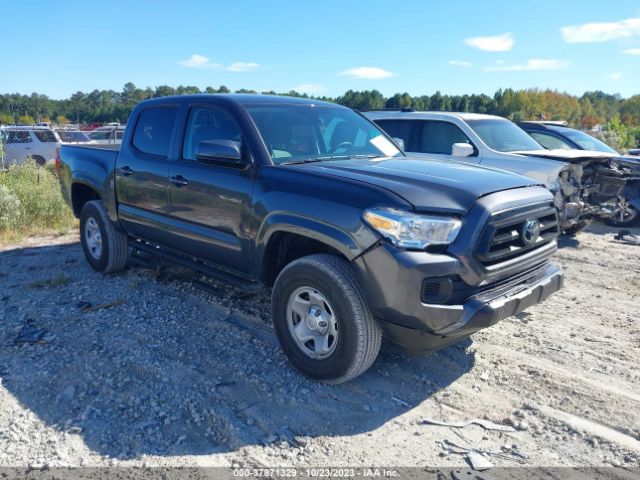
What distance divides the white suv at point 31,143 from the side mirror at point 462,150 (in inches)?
564

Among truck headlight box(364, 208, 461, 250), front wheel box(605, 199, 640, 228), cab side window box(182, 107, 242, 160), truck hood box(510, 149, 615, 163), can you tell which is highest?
cab side window box(182, 107, 242, 160)

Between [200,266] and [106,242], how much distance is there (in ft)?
5.61

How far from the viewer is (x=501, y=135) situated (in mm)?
8453

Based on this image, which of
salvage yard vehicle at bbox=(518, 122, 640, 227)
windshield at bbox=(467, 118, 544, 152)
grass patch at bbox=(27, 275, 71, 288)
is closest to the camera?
grass patch at bbox=(27, 275, 71, 288)

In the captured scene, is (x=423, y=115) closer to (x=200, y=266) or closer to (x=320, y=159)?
(x=320, y=159)

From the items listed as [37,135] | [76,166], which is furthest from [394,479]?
[37,135]

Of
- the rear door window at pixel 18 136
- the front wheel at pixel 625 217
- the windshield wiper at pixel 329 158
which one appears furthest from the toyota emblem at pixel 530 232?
the rear door window at pixel 18 136

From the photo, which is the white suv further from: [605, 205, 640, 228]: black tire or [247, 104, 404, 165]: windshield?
[605, 205, 640, 228]: black tire

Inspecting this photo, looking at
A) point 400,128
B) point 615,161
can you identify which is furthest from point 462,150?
point 615,161

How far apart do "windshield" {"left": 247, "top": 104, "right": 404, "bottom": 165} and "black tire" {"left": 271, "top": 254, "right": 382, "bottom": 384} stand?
98 cm

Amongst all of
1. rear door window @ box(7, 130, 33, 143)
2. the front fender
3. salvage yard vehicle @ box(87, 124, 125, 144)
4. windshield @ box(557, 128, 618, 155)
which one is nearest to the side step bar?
the front fender

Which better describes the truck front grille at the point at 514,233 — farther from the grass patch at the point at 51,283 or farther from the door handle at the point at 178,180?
the grass patch at the point at 51,283

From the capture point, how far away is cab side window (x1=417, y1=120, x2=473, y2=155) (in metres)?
8.27

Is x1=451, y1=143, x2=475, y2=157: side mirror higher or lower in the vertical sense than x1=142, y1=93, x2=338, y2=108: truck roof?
lower
